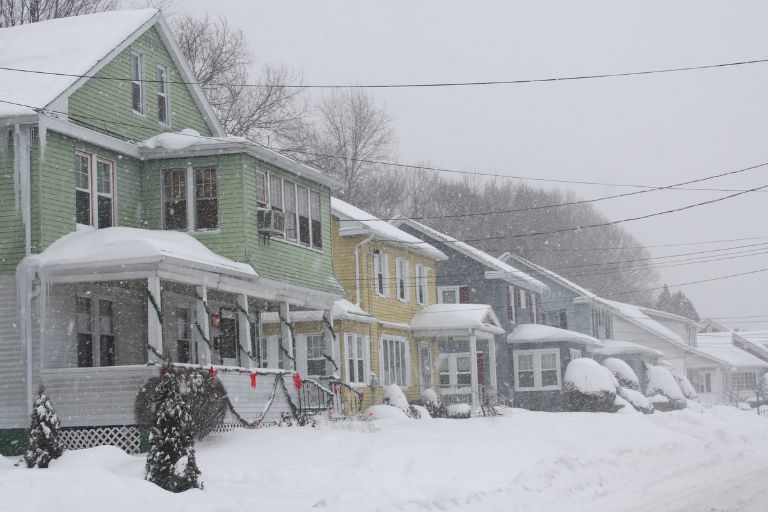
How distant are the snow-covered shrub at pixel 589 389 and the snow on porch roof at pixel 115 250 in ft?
57.6

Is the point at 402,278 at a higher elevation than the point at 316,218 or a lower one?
lower

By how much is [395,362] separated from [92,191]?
17.2 meters

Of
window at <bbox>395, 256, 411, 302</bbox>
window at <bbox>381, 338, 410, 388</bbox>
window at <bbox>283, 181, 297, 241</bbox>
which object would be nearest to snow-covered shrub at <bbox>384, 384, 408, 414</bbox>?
window at <bbox>381, 338, 410, 388</bbox>

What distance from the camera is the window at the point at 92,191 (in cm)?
2234

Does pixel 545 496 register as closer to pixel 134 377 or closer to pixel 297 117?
pixel 134 377

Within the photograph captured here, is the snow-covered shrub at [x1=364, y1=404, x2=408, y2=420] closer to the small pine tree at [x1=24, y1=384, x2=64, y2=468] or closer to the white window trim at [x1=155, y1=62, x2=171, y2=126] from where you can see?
the white window trim at [x1=155, y1=62, x2=171, y2=126]

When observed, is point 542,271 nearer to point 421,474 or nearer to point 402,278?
point 402,278

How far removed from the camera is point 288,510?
12078 millimetres

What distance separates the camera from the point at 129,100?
2458cm

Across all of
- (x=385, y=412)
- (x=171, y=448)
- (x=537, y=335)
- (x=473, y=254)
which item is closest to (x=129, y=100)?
(x=385, y=412)

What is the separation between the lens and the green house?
2059 centimetres

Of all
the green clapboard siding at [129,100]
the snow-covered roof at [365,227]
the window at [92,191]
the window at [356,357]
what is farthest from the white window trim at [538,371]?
the window at [92,191]

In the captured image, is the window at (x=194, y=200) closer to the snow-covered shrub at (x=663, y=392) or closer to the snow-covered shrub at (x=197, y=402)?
the snow-covered shrub at (x=197, y=402)

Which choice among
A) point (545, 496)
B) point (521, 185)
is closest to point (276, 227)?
point (545, 496)
